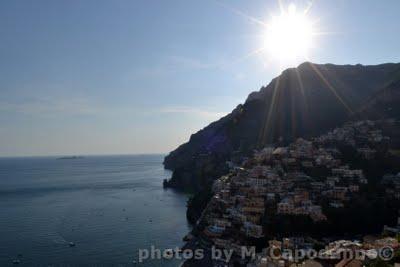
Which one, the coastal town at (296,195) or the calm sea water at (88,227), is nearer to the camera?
the coastal town at (296,195)

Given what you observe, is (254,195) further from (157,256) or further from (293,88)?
(293,88)

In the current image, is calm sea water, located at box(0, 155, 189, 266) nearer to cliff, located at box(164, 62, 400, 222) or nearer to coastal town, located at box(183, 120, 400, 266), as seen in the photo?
coastal town, located at box(183, 120, 400, 266)

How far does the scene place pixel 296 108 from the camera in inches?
3981

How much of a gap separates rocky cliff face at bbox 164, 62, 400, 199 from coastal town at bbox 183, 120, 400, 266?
1997 centimetres

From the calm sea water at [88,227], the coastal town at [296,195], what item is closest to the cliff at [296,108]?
the calm sea water at [88,227]

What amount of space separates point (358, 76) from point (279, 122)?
27793 millimetres

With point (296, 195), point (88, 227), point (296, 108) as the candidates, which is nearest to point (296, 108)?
point (296, 108)

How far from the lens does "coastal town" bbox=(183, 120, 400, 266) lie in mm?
40344

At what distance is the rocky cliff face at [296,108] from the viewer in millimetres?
93438

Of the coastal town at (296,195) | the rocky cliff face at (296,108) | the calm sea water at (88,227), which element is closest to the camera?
the coastal town at (296,195)

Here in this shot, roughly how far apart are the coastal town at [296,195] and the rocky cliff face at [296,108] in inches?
786

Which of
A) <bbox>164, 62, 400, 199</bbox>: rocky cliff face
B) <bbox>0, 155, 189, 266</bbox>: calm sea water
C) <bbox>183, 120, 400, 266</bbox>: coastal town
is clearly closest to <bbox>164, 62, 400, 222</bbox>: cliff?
<bbox>164, 62, 400, 199</bbox>: rocky cliff face

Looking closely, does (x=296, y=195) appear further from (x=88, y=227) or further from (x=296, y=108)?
(x=296, y=108)

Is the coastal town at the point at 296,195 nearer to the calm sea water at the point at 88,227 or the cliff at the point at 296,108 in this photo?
the calm sea water at the point at 88,227
